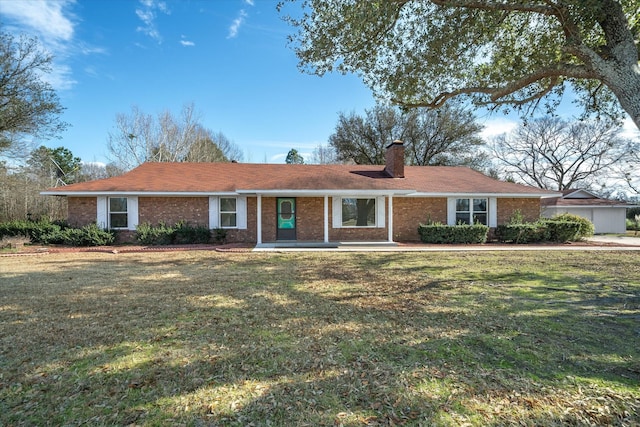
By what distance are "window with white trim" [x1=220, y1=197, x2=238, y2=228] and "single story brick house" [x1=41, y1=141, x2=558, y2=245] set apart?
0.05 metres

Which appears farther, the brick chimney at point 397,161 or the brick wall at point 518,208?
the brick chimney at point 397,161

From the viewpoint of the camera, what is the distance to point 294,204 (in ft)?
51.1

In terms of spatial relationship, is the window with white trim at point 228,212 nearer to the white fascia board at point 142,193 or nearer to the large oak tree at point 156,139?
the white fascia board at point 142,193

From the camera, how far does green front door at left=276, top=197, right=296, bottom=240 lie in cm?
1553

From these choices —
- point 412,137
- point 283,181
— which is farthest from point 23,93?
point 412,137

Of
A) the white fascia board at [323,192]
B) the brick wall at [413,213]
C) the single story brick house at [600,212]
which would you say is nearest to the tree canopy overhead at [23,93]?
the white fascia board at [323,192]

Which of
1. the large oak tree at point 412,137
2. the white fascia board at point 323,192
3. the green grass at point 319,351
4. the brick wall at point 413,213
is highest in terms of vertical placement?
the large oak tree at point 412,137

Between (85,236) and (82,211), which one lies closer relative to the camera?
(85,236)

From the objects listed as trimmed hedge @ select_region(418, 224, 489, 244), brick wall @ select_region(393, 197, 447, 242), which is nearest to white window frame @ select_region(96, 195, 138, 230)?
brick wall @ select_region(393, 197, 447, 242)

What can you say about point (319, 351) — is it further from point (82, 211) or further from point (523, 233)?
point (82, 211)

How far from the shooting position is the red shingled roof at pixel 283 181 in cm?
1440

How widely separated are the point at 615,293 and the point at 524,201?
11568 millimetres

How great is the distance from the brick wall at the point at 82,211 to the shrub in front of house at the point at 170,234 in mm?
2363

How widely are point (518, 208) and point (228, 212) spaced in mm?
14862
